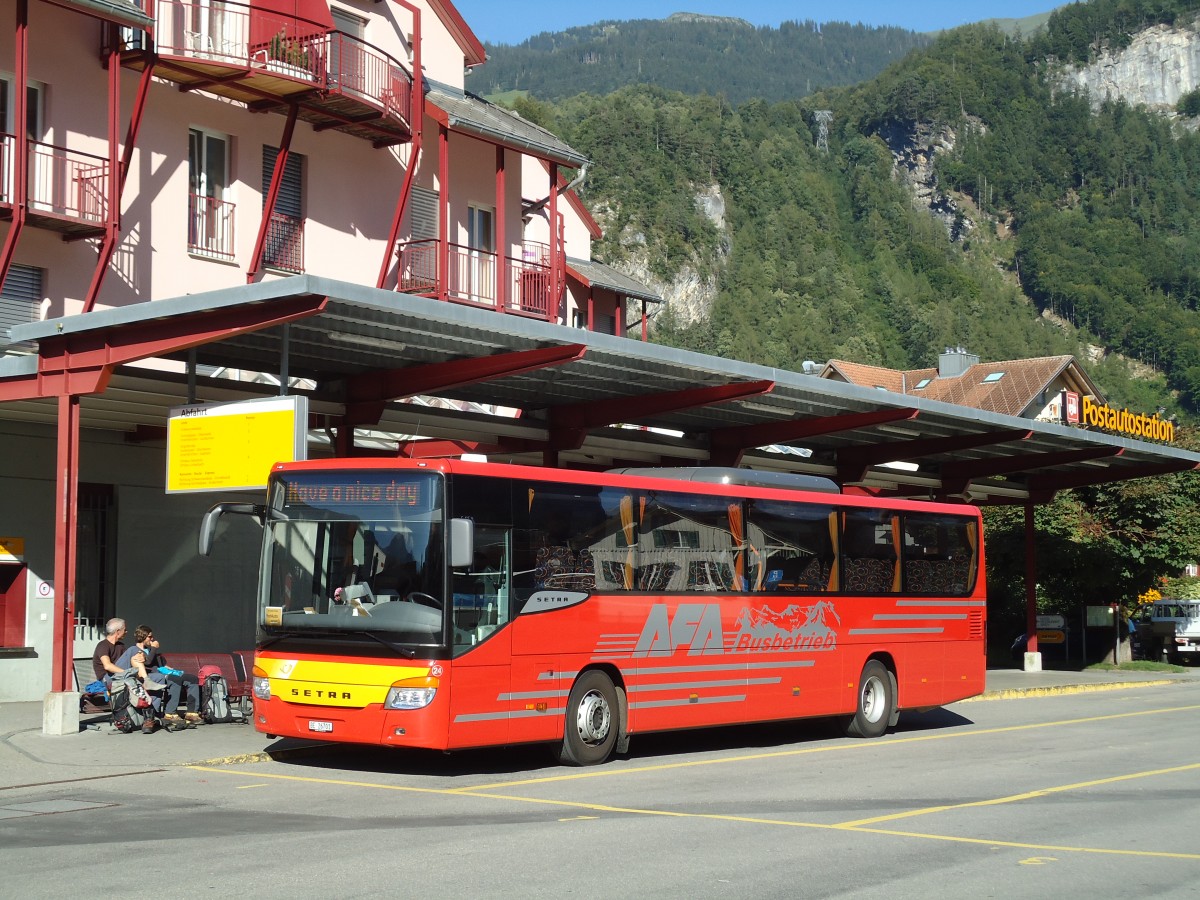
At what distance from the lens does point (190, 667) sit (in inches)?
731

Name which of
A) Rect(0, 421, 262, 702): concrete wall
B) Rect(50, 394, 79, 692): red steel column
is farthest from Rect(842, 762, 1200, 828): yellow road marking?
Rect(0, 421, 262, 702): concrete wall

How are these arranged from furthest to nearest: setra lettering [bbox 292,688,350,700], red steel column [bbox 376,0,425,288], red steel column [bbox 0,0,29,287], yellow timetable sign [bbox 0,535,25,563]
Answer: red steel column [bbox 376,0,425,288], yellow timetable sign [bbox 0,535,25,563], red steel column [bbox 0,0,29,287], setra lettering [bbox 292,688,350,700]

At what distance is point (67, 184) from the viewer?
21.7 m

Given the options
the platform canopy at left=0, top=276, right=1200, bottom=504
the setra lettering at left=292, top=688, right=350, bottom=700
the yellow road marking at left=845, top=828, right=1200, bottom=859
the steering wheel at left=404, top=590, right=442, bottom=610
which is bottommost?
the yellow road marking at left=845, top=828, right=1200, bottom=859

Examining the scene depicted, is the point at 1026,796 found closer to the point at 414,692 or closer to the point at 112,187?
the point at 414,692

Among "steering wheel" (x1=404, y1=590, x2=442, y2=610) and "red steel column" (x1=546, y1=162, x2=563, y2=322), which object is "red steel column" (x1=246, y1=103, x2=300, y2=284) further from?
"steering wheel" (x1=404, y1=590, x2=442, y2=610)

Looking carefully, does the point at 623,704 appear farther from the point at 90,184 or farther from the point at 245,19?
the point at 245,19

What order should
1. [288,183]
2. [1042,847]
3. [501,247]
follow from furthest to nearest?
1. [501,247]
2. [288,183]
3. [1042,847]

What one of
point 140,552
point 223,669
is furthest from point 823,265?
point 223,669

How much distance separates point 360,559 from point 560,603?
211 centimetres

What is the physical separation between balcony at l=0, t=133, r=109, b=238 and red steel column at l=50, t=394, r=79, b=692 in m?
5.30

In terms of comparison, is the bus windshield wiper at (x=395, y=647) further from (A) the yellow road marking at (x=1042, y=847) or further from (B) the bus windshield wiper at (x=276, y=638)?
(A) the yellow road marking at (x=1042, y=847)

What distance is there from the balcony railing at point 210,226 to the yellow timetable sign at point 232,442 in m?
8.43

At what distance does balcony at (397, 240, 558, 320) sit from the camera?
28219mm
